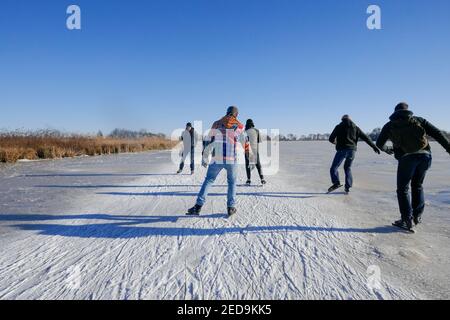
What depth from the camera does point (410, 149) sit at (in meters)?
3.51

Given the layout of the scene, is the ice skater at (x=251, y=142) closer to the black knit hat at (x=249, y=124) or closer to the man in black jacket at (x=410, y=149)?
the black knit hat at (x=249, y=124)

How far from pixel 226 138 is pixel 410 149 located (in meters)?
2.52

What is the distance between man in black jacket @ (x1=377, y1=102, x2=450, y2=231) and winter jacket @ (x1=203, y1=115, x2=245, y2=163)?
221 cm

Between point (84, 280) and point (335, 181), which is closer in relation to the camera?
point (84, 280)

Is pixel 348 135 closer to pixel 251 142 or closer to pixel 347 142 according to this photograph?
pixel 347 142

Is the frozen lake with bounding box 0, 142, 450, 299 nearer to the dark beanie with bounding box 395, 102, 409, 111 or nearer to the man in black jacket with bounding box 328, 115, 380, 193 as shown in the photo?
the man in black jacket with bounding box 328, 115, 380, 193

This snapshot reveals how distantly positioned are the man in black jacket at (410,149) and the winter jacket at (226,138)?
7.25 feet

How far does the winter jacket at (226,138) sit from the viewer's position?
402 centimetres
